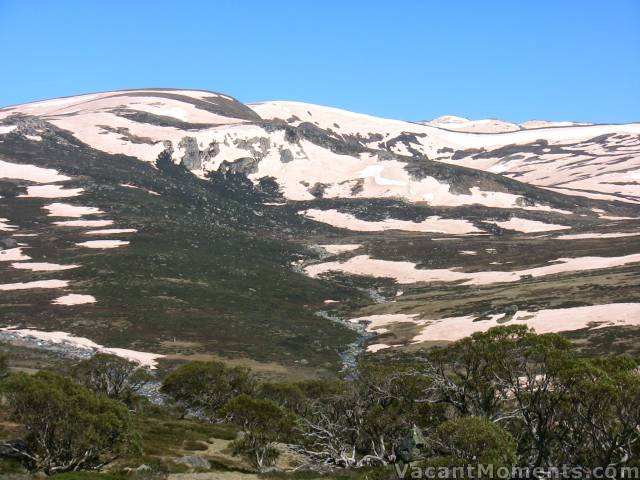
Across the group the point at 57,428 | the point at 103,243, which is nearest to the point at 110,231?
the point at 103,243

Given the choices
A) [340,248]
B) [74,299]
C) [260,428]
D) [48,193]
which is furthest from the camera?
[48,193]

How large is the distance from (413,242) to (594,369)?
162 m

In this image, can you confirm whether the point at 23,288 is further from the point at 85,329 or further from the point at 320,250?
the point at 320,250

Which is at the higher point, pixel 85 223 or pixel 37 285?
pixel 85 223

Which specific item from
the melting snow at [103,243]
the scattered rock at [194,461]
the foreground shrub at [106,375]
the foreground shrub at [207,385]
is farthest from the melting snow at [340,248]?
the scattered rock at [194,461]

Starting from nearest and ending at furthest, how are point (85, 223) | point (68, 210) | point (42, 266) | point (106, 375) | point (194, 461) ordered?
point (194, 461) < point (106, 375) < point (42, 266) < point (85, 223) < point (68, 210)

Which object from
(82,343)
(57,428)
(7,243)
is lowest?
(82,343)

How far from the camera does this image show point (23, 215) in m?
172

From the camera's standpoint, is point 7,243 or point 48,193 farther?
point 48,193

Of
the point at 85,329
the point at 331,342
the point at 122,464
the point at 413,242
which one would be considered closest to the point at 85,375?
the point at 122,464

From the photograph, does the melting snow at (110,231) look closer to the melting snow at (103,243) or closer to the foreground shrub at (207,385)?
the melting snow at (103,243)

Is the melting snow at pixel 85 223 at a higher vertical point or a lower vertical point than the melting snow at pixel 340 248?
higher

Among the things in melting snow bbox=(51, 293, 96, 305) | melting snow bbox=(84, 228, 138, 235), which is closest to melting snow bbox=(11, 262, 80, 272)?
melting snow bbox=(51, 293, 96, 305)

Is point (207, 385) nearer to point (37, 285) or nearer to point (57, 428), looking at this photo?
point (57, 428)
